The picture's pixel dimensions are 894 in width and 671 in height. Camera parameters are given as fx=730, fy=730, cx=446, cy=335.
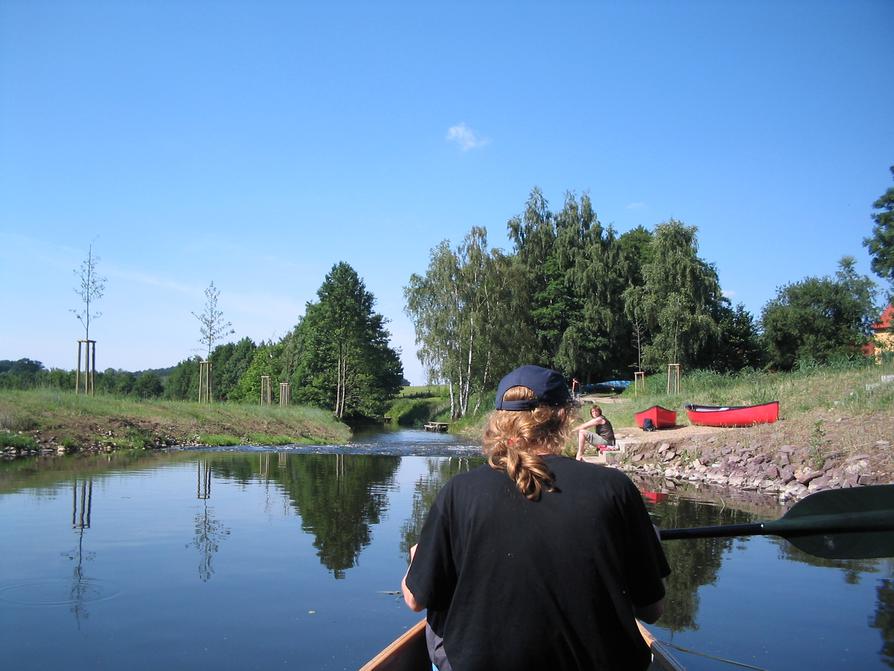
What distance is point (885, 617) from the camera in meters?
7.18

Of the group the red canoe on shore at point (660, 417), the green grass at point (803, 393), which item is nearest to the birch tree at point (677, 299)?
the green grass at point (803, 393)

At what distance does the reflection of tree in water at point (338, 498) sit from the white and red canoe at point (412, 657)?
4373mm

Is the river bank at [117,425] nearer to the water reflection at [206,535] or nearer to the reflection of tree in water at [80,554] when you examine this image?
the reflection of tree in water at [80,554]

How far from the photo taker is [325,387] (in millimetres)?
64438

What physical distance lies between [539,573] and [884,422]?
647 inches

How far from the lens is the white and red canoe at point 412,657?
12.4ft

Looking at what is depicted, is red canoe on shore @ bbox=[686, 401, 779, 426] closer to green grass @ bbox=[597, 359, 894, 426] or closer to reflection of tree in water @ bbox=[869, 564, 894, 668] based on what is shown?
green grass @ bbox=[597, 359, 894, 426]

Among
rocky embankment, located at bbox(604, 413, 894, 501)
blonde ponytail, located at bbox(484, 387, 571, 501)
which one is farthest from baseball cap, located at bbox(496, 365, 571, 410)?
rocky embankment, located at bbox(604, 413, 894, 501)

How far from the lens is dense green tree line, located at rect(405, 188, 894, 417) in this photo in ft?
151

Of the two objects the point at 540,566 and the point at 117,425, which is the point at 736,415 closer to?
the point at 117,425

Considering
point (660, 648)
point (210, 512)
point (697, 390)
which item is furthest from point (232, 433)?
point (660, 648)

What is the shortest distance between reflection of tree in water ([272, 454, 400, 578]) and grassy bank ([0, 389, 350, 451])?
537cm

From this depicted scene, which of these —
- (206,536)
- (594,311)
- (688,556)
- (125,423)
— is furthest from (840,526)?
(594,311)

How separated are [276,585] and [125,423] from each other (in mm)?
18965
